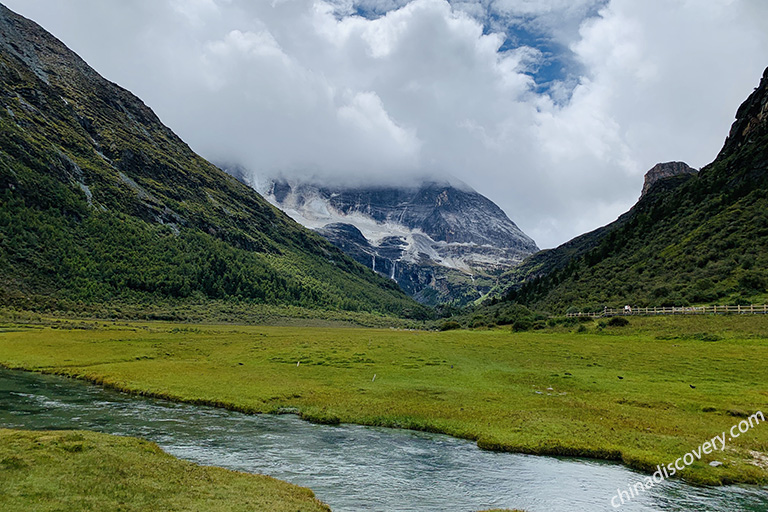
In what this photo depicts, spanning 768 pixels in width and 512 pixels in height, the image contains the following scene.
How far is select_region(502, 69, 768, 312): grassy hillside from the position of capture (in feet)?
289

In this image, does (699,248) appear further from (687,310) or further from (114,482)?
(114,482)

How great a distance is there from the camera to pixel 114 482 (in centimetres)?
1777

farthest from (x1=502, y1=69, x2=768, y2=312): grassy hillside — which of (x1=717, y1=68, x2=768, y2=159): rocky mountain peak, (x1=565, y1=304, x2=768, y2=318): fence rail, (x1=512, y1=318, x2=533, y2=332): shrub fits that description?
(x1=512, y1=318, x2=533, y2=332): shrub

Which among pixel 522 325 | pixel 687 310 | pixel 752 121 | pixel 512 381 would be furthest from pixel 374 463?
pixel 752 121

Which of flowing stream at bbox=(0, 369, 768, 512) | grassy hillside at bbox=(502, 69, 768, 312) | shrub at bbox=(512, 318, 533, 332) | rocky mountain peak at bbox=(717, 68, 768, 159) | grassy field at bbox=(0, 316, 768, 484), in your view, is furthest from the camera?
rocky mountain peak at bbox=(717, 68, 768, 159)

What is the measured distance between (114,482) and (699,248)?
124 metres

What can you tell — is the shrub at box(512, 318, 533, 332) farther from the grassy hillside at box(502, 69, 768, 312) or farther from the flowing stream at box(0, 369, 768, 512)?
the flowing stream at box(0, 369, 768, 512)

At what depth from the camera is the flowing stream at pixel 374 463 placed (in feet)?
70.8

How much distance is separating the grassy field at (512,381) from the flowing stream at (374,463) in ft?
6.91

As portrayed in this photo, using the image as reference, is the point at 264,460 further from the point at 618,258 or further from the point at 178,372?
the point at 618,258

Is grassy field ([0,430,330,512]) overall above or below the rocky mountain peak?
below

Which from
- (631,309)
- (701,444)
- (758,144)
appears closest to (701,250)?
(631,309)

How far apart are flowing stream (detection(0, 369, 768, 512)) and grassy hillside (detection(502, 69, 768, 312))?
234 feet

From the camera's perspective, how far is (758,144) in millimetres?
133750
